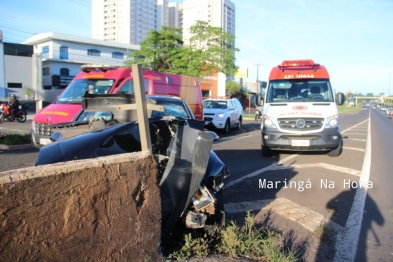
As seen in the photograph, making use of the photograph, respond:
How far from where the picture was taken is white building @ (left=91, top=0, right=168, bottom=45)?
138 meters

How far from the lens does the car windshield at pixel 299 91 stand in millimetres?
10180

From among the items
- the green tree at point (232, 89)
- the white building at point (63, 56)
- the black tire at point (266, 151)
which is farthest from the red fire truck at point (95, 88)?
the green tree at point (232, 89)

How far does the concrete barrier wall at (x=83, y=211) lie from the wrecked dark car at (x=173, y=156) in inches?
10.2

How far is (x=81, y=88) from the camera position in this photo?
37.0 ft

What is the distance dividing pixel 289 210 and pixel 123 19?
143 meters

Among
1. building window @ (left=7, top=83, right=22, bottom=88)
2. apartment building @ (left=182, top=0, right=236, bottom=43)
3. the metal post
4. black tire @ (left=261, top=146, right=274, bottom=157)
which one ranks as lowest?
black tire @ (left=261, top=146, right=274, bottom=157)

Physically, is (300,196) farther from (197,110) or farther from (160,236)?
(197,110)

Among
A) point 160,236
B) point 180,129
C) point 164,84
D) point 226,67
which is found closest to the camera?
→ point 160,236

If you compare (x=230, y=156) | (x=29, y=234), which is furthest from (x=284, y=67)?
(x=29, y=234)

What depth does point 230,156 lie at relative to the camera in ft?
33.7

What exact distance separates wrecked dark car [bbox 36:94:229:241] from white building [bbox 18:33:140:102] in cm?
4116

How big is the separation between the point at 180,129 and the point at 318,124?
6783 mm

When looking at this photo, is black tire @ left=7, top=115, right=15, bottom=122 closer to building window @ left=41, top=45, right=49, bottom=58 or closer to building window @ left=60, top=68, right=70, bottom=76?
building window @ left=60, top=68, right=70, bottom=76

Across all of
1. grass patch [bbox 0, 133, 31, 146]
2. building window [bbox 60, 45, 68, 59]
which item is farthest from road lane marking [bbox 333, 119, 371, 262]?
building window [bbox 60, 45, 68, 59]
